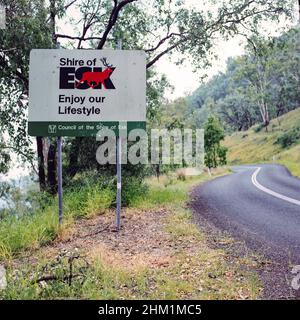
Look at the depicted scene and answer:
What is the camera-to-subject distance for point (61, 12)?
11664 mm

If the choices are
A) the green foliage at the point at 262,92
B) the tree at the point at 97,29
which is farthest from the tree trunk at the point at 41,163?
the green foliage at the point at 262,92

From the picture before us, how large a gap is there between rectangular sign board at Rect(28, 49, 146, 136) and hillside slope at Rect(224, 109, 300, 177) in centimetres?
4519

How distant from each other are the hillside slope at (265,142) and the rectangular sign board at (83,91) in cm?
4519

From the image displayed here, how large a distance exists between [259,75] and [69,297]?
A: 217ft

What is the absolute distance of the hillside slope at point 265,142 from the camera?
188ft

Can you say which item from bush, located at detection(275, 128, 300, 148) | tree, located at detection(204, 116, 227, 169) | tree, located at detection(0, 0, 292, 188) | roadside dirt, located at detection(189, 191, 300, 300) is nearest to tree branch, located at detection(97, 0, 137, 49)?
tree, located at detection(0, 0, 292, 188)

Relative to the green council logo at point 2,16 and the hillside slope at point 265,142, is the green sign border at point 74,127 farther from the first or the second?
the hillside slope at point 265,142

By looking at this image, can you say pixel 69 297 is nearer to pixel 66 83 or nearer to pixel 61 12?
pixel 66 83

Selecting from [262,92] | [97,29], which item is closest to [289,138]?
[262,92]

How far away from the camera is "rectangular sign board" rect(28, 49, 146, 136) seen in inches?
288

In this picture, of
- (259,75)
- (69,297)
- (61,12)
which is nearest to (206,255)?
Result: (69,297)

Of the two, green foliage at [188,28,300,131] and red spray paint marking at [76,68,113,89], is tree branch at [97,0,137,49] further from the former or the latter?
green foliage at [188,28,300,131]

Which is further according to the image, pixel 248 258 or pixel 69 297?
pixel 248 258
